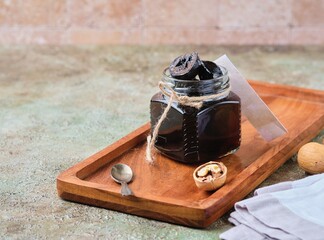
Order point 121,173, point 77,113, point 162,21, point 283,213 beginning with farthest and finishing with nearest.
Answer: point 162,21 → point 77,113 → point 121,173 → point 283,213

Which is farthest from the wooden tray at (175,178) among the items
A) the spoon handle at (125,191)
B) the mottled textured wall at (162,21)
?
the mottled textured wall at (162,21)

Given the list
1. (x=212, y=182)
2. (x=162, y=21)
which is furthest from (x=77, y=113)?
(x=162, y=21)

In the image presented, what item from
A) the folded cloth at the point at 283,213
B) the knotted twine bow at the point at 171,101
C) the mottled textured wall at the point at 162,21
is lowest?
the mottled textured wall at the point at 162,21

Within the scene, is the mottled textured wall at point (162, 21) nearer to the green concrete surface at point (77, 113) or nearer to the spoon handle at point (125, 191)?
the green concrete surface at point (77, 113)

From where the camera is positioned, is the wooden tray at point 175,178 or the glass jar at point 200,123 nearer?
the wooden tray at point 175,178

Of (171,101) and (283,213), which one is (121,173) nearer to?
(171,101)

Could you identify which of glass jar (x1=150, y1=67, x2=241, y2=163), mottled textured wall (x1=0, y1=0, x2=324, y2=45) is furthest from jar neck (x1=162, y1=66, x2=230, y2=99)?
mottled textured wall (x1=0, y1=0, x2=324, y2=45)
